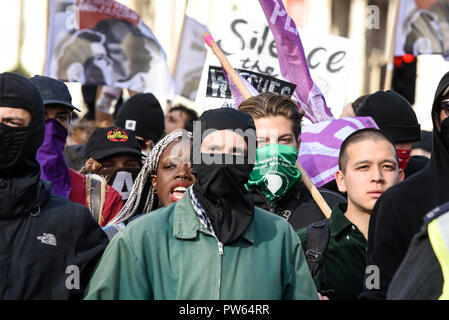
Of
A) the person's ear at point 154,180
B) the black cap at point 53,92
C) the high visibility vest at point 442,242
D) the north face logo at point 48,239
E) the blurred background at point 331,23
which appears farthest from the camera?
the blurred background at point 331,23

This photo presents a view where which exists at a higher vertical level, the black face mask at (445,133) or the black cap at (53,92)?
the black cap at (53,92)

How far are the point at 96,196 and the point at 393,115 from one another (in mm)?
2446

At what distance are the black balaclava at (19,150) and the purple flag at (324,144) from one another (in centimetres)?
266

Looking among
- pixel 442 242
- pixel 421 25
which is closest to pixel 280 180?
pixel 442 242

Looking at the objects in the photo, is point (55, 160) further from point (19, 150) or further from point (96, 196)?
point (19, 150)

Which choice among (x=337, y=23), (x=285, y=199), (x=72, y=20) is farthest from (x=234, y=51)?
(x=337, y=23)

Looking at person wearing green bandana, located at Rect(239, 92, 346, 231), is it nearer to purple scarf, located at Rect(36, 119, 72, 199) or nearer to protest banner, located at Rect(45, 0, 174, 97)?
purple scarf, located at Rect(36, 119, 72, 199)

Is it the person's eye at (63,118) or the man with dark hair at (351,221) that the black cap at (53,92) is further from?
the man with dark hair at (351,221)

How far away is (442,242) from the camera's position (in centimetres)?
291

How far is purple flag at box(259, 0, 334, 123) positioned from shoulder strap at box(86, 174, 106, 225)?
6.51 ft

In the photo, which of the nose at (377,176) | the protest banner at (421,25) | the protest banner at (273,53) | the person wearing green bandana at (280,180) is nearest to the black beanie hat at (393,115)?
the protest banner at (273,53)

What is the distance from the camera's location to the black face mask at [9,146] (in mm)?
4191

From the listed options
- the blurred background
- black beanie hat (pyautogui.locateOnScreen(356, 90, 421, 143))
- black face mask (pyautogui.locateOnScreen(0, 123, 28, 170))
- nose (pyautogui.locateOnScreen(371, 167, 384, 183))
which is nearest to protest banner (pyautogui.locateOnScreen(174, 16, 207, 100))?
black beanie hat (pyautogui.locateOnScreen(356, 90, 421, 143))

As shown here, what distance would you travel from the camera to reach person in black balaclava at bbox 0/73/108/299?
13.3 ft
